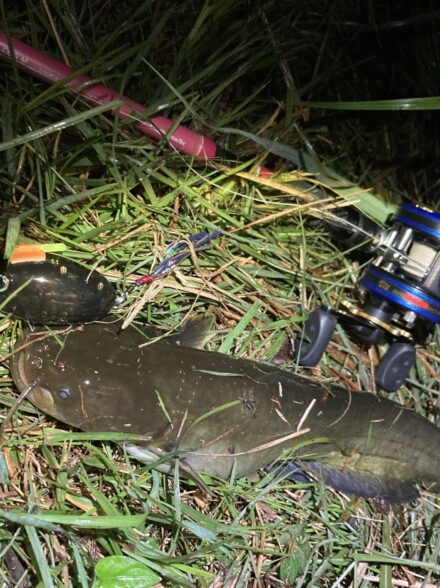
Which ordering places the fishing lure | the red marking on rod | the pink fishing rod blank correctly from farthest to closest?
1. the red marking on rod
2. the pink fishing rod blank
3. the fishing lure

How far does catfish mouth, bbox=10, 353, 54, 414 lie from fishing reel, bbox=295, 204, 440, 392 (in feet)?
2.95

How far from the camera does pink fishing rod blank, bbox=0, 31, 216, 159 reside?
1935 millimetres

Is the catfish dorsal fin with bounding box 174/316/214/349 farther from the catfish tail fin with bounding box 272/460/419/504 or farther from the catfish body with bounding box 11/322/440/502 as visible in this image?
the catfish tail fin with bounding box 272/460/419/504

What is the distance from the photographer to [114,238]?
210cm

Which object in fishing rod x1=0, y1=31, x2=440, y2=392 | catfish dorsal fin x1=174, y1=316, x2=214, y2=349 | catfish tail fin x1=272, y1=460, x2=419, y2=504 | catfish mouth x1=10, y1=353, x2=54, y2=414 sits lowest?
catfish tail fin x1=272, y1=460, x2=419, y2=504

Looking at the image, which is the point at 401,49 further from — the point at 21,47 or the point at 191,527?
the point at 191,527

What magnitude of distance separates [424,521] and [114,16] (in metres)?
2.15

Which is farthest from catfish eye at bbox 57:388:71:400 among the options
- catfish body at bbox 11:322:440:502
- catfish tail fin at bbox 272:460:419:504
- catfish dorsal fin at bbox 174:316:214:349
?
catfish tail fin at bbox 272:460:419:504

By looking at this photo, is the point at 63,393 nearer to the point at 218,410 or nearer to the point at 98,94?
the point at 218,410

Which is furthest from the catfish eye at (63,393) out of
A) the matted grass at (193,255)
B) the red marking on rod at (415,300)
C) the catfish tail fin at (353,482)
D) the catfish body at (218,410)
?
the red marking on rod at (415,300)

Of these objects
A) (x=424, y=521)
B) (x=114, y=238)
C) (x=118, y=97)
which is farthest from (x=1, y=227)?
(x=424, y=521)

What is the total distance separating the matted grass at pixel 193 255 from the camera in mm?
1921

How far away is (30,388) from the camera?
1879mm

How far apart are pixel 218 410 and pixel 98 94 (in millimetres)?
1051
